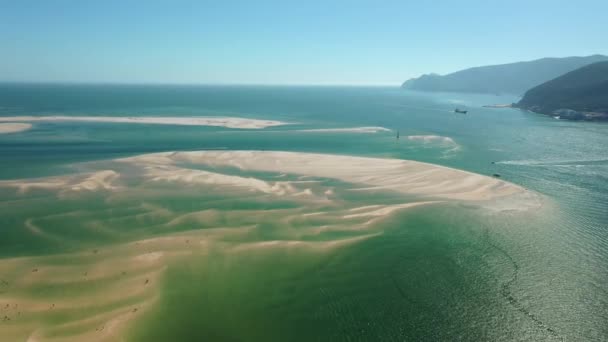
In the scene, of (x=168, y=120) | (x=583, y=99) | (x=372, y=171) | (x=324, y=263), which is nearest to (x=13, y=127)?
(x=168, y=120)

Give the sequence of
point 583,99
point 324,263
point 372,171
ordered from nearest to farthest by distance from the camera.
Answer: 1. point 324,263
2. point 372,171
3. point 583,99

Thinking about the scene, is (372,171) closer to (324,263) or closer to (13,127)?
(324,263)

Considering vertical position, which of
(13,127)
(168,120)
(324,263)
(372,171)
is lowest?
(324,263)

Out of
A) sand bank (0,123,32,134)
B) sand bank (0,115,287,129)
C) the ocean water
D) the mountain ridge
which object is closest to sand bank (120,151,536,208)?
the ocean water

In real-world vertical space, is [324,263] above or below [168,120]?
below

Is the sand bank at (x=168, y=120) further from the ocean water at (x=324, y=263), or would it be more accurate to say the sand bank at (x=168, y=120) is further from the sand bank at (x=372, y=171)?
the ocean water at (x=324, y=263)

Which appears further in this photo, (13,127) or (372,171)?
(13,127)

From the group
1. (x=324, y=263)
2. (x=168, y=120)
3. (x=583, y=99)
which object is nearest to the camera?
(x=324, y=263)

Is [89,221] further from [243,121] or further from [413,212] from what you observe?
[243,121]
